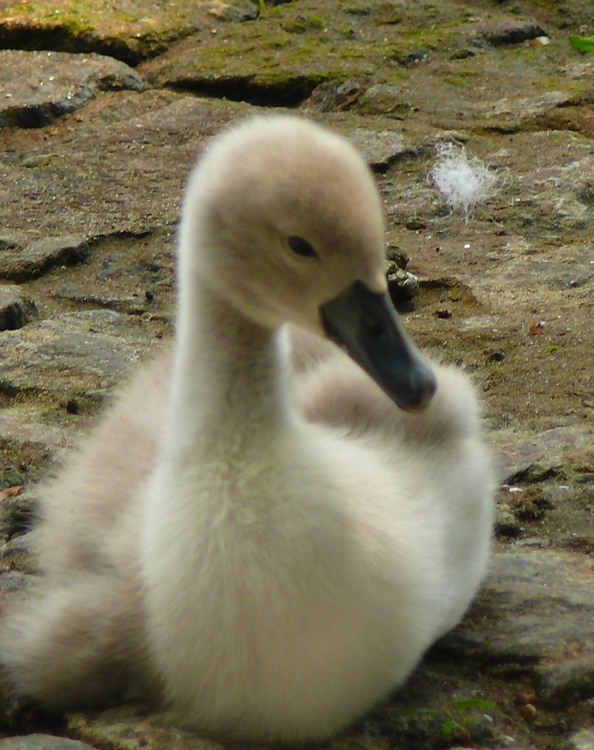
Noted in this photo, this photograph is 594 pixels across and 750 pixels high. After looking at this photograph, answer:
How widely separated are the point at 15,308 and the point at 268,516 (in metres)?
2.01

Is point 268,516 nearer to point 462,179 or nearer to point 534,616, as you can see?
point 534,616

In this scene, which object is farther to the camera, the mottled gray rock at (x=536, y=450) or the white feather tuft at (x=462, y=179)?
the white feather tuft at (x=462, y=179)

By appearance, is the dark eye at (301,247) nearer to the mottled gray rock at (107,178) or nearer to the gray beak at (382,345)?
the gray beak at (382,345)

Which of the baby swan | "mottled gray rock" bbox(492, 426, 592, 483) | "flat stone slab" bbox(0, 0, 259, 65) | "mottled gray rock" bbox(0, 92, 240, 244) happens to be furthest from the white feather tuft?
the baby swan

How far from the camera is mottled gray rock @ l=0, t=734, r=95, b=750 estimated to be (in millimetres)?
2080

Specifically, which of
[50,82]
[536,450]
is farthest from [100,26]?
[536,450]

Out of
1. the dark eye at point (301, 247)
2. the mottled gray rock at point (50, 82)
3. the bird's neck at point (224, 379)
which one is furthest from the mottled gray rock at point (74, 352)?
the mottled gray rock at point (50, 82)

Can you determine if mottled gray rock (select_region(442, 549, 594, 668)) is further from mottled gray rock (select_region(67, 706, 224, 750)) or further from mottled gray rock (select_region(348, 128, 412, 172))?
mottled gray rock (select_region(348, 128, 412, 172))

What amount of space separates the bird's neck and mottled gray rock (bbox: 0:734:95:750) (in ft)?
1.87

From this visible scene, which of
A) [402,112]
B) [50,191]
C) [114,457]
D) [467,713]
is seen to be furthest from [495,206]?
[467,713]

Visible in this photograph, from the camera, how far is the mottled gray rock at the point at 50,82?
5523 mm

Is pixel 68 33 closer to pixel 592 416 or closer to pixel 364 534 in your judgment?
pixel 592 416

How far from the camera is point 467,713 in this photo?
2.27m

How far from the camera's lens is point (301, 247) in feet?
7.02
